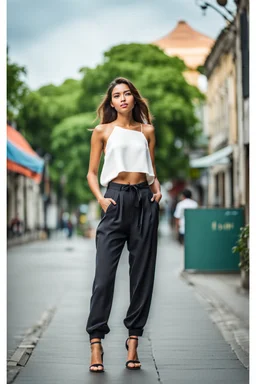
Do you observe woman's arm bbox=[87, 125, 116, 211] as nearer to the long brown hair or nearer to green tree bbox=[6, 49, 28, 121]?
the long brown hair

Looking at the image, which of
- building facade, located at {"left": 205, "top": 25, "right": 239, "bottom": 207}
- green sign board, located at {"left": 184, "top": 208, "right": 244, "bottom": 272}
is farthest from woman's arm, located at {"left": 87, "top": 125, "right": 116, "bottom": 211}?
building facade, located at {"left": 205, "top": 25, "right": 239, "bottom": 207}

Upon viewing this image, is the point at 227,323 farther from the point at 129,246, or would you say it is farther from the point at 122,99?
the point at 122,99

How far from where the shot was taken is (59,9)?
25.8ft

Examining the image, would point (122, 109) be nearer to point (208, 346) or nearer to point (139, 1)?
point (139, 1)

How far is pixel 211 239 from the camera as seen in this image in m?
15.1

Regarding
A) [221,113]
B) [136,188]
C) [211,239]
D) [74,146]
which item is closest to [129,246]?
[136,188]

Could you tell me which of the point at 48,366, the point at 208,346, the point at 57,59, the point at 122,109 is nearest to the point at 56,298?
the point at 57,59

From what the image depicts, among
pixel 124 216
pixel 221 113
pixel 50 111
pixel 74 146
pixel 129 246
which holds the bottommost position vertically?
pixel 129 246

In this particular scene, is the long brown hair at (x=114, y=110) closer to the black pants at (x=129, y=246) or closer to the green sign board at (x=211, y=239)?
the black pants at (x=129, y=246)

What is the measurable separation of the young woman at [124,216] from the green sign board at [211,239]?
29.3ft

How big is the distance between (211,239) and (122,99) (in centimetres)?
932

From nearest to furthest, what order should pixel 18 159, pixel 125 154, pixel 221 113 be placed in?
pixel 125 154
pixel 18 159
pixel 221 113

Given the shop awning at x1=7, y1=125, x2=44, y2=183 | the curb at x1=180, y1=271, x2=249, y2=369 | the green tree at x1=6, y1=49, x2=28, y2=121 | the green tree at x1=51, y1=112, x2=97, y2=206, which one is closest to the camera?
the curb at x1=180, y1=271, x2=249, y2=369

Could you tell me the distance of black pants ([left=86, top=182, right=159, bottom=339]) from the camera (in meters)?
5.87
